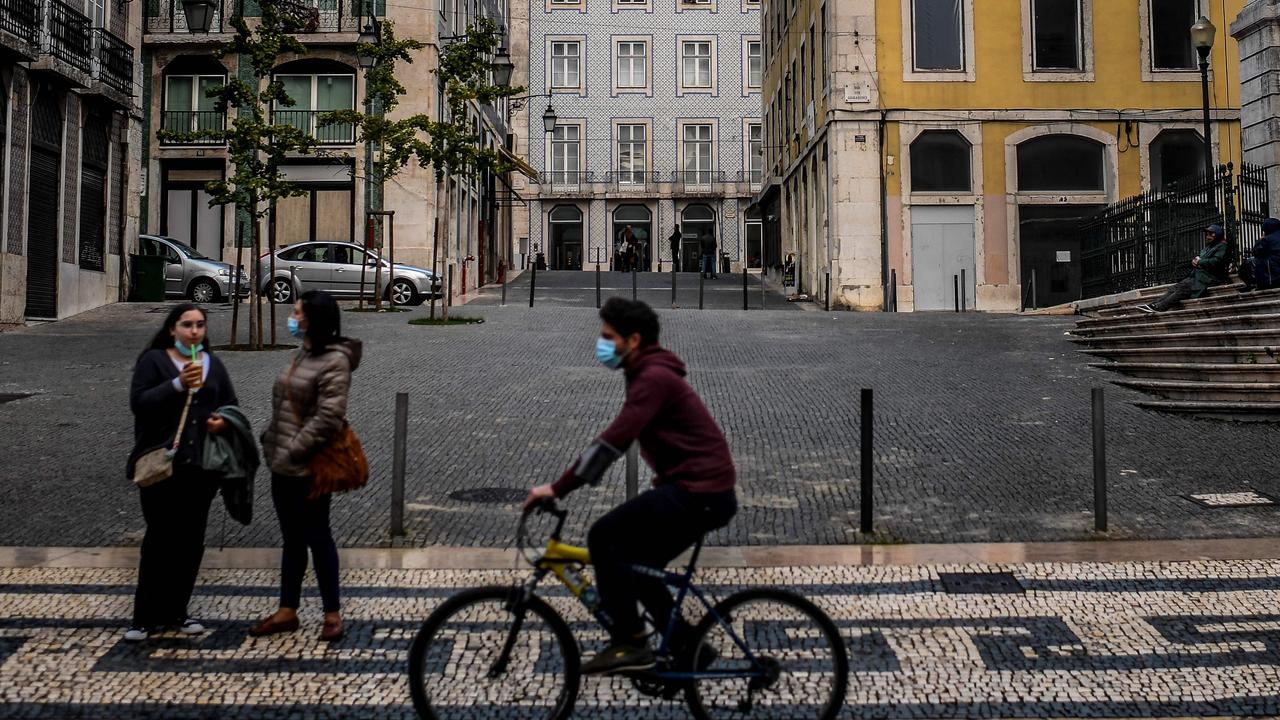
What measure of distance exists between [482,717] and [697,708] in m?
0.85

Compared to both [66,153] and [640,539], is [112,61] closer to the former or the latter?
[66,153]

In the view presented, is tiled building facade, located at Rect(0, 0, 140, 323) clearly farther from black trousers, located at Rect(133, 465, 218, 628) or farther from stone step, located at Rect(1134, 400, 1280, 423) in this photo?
stone step, located at Rect(1134, 400, 1280, 423)

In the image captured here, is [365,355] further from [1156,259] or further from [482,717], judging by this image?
[1156,259]

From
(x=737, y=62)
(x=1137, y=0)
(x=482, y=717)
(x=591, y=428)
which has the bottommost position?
(x=482, y=717)

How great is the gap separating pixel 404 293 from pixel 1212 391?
63.1 ft

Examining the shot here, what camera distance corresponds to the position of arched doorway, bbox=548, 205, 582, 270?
6169cm

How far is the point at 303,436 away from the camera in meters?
5.39

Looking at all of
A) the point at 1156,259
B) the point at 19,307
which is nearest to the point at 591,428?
the point at 1156,259

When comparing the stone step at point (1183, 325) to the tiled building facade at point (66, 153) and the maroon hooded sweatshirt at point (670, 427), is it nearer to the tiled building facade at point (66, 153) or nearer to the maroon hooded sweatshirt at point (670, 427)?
the maroon hooded sweatshirt at point (670, 427)

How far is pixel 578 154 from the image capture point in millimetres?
61125

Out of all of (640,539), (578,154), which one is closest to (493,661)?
(640,539)

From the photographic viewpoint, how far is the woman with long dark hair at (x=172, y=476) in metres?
5.56

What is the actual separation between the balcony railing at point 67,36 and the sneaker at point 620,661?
72.2 ft

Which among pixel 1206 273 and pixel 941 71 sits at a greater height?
pixel 941 71
